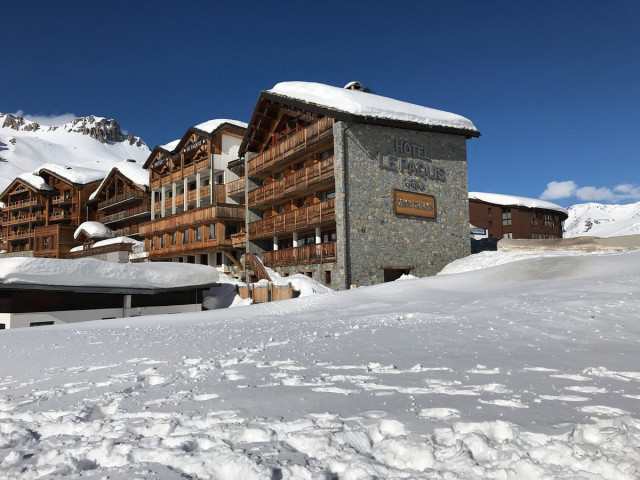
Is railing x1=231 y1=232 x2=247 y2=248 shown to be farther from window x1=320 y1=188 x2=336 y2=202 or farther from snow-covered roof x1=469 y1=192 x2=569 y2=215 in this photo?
snow-covered roof x1=469 y1=192 x2=569 y2=215

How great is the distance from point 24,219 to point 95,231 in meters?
17.9

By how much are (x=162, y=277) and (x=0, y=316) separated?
6.98 metres

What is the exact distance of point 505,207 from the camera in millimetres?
45781

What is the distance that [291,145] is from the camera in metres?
27.2

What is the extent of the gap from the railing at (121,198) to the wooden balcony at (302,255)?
2421 cm

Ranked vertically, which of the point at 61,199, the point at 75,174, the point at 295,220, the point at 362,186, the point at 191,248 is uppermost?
the point at 75,174

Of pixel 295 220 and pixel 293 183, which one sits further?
pixel 293 183

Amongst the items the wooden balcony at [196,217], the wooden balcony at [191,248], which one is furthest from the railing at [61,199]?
the wooden balcony at [191,248]

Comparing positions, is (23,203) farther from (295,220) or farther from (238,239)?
(295,220)

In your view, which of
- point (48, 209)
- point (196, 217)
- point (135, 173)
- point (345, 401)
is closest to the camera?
point (345, 401)

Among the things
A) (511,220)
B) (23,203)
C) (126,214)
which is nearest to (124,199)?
(126,214)

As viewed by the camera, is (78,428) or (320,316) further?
(320,316)

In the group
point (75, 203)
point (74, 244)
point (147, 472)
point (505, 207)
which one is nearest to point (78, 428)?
point (147, 472)

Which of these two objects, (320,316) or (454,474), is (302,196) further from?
(454,474)
